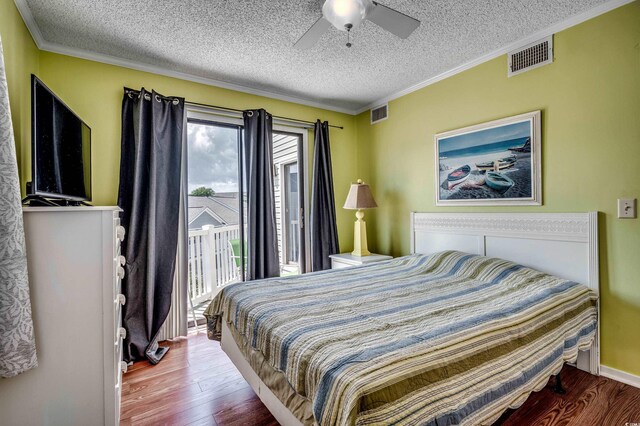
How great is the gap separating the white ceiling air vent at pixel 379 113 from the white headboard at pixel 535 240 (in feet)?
4.62

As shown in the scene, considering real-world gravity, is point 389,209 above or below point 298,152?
below

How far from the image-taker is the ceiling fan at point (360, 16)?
1.65 meters

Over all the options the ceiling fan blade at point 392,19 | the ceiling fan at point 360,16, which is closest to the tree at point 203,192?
the ceiling fan at point 360,16

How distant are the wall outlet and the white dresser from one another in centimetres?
308

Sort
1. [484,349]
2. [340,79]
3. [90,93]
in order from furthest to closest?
1. [340,79]
2. [90,93]
3. [484,349]

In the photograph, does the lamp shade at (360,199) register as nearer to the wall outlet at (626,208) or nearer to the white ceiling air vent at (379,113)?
the white ceiling air vent at (379,113)

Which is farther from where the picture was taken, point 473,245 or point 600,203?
point 473,245

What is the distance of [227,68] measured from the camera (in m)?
2.88

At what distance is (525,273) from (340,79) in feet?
7.98

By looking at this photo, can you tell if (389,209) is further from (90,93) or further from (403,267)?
(90,93)

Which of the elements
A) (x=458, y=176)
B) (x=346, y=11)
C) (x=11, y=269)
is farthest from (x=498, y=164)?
(x=11, y=269)

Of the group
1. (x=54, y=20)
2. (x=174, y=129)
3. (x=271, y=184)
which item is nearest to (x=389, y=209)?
(x=271, y=184)

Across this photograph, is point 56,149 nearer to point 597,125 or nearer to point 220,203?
point 220,203

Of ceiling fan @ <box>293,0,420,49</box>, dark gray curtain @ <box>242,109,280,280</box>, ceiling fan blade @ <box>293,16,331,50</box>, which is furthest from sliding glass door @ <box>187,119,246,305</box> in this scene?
ceiling fan @ <box>293,0,420,49</box>
